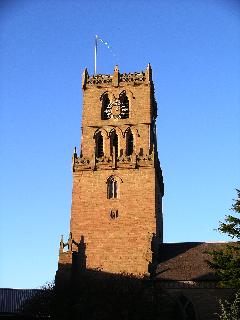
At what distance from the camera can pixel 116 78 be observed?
52.2m

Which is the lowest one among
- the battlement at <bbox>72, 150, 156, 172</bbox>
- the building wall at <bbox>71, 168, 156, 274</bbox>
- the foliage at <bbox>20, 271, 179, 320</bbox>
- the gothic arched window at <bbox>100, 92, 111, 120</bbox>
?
the foliage at <bbox>20, 271, 179, 320</bbox>

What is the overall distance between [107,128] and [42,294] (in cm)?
1805

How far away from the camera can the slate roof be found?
5178 centimetres

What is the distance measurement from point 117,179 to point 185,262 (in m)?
10.3

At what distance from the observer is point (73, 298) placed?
3775 cm

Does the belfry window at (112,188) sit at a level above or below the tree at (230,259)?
above

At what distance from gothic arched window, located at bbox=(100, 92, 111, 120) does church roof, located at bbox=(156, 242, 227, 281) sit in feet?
49.2

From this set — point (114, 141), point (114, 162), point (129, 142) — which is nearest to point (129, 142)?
point (129, 142)

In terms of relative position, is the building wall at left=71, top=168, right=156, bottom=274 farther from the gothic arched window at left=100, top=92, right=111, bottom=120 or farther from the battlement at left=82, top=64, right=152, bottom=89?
the battlement at left=82, top=64, right=152, bottom=89

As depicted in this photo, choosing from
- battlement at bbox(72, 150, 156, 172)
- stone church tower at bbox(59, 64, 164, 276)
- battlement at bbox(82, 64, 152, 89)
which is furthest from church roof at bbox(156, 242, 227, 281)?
battlement at bbox(82, 64, 152, 89)

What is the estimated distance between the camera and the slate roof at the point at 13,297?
51781 mm

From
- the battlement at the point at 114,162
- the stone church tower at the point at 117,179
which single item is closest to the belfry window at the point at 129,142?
the stone church tower at the point at 117,179

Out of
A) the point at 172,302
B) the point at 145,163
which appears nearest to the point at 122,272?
the point at 172,302

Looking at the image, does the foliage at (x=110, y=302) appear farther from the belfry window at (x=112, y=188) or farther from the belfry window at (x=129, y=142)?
the belfry window at (x=129, y=142)
